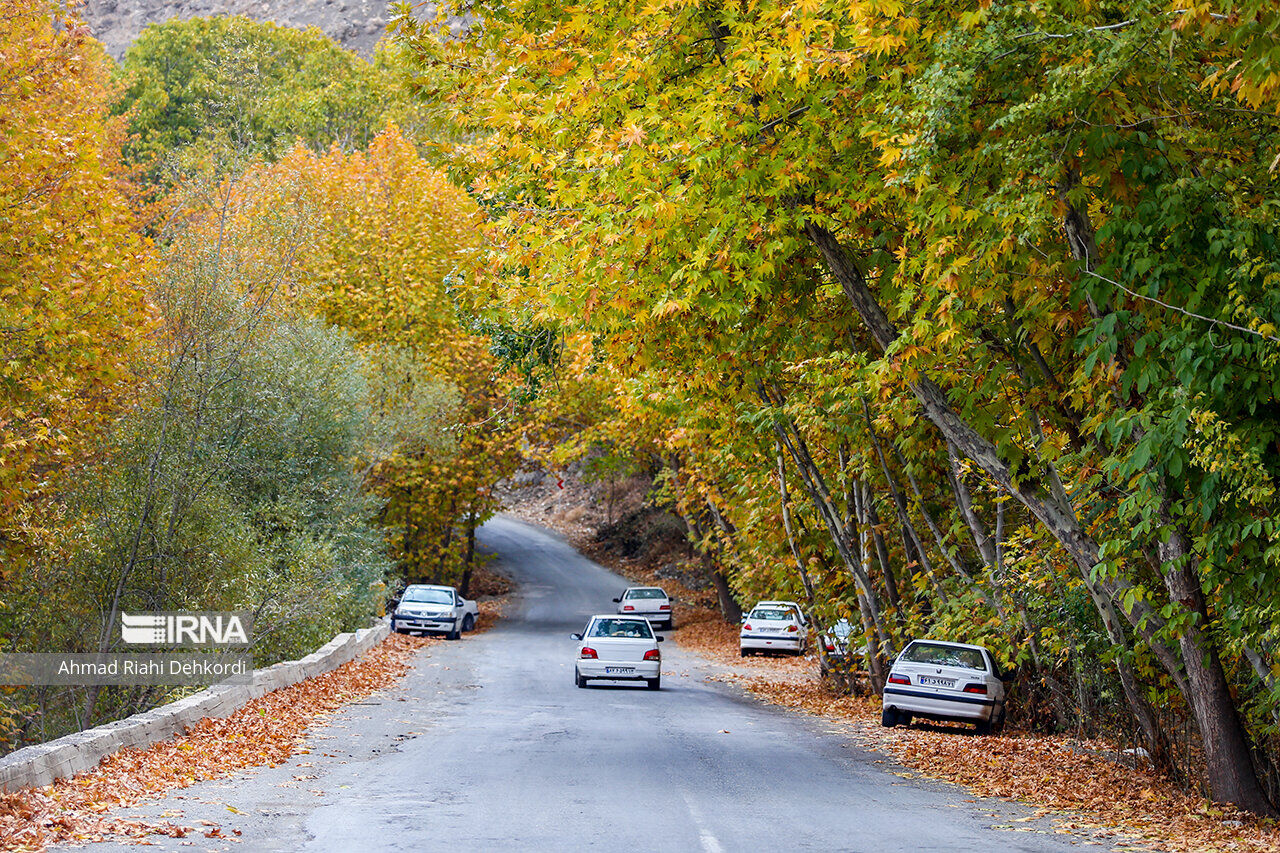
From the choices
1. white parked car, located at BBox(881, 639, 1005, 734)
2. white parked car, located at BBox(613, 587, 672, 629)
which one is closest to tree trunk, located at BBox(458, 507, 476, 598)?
white parked car, located at BBox(613, 587, 672, 629)

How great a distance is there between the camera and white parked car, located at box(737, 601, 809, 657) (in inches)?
1371

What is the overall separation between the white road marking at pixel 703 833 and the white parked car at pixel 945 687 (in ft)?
26.3

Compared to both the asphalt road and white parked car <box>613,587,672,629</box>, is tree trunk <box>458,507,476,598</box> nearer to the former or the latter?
white parked car <box>613,587,672,629</box>

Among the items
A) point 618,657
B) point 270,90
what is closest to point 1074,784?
point 618,657

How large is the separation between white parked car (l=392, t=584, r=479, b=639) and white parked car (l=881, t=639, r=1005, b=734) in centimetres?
2080

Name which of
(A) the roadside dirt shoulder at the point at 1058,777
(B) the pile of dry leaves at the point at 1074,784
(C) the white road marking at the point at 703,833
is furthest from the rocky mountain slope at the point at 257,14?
(C) the white road marking at the point at 703,833

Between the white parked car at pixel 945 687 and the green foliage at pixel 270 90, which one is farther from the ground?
the green foliage at pixel 270 90

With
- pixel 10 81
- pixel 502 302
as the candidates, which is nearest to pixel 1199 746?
pixel 502 302

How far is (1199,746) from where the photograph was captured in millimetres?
13016

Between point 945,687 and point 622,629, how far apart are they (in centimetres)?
783

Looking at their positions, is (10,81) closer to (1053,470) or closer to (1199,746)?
(1053,470)

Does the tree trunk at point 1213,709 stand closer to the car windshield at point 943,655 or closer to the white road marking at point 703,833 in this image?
the white road marking at point 703,833

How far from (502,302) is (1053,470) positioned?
270 inches

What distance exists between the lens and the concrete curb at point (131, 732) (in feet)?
30.6
